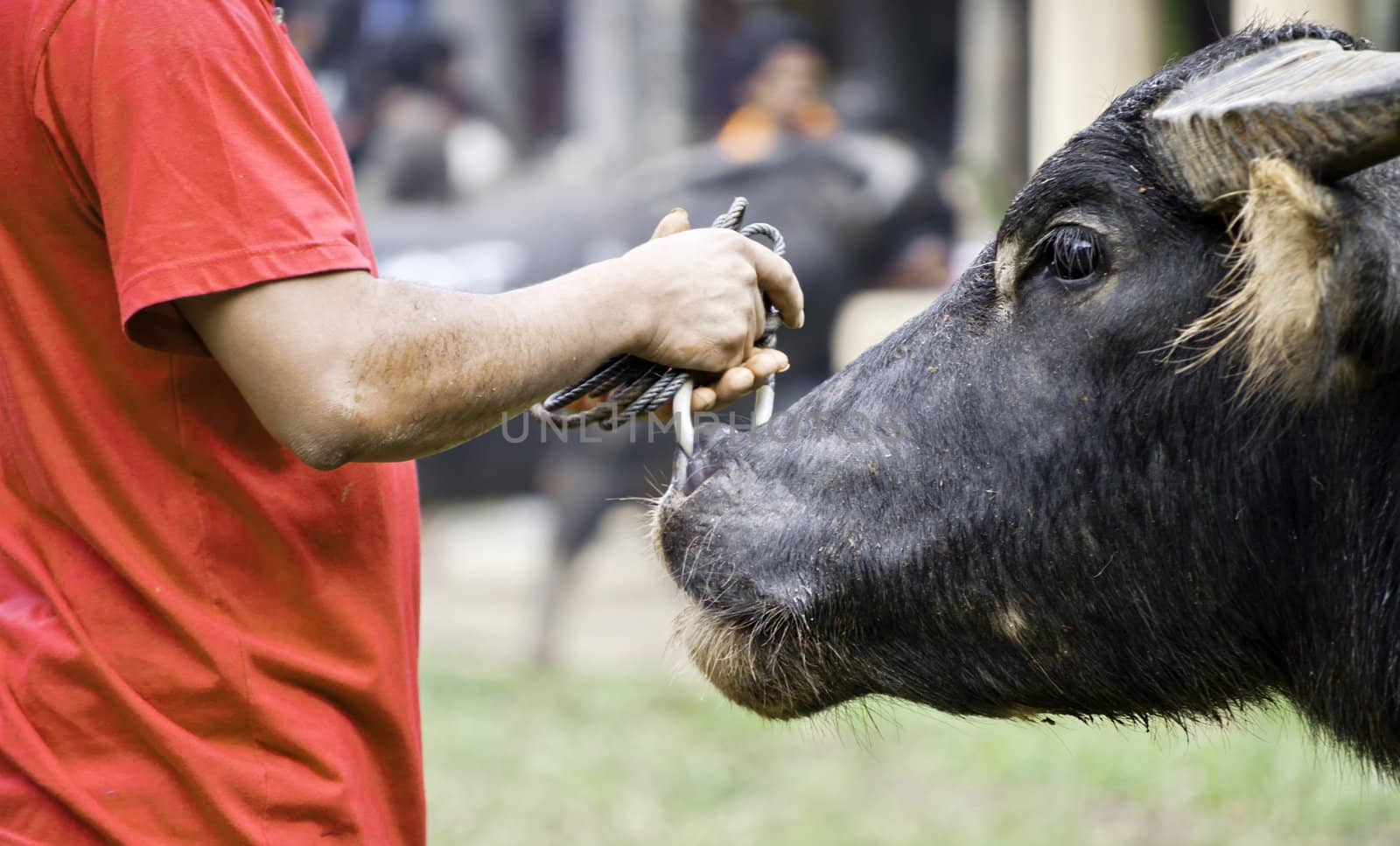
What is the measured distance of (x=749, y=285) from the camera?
1.85 meters

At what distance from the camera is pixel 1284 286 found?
1.65 metres

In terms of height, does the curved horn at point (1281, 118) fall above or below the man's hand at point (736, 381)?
above

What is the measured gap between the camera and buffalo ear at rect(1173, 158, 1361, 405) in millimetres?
1628

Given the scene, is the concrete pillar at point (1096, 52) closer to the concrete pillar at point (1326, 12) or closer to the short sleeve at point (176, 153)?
the concrete pillar at point (1326, 12)

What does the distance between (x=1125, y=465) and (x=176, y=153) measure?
125cm

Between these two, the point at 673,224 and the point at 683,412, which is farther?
the point at 673,224

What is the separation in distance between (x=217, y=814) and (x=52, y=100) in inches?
31.4

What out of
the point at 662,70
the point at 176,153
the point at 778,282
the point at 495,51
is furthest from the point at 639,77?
the point at 176,153

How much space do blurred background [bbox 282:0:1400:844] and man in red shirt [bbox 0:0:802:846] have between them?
69 centimetres

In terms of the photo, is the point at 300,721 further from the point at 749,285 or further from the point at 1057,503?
the point at 1057,503

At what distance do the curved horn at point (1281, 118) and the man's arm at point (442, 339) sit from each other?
564 millimetres

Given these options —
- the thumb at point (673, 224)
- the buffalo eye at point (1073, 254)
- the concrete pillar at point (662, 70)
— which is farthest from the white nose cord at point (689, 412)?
the concrete pillar at point (662, 70)

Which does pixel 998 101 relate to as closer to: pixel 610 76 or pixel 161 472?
pixel 610 76

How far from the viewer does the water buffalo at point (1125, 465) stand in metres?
1.72
